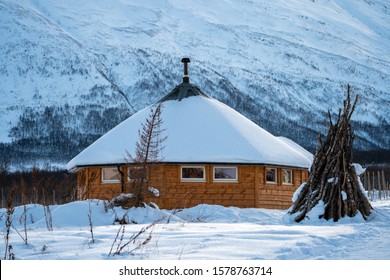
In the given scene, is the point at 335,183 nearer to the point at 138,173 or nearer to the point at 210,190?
the point at 138,173

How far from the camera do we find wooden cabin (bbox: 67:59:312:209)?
22.0m

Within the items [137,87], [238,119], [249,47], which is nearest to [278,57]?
[249,47]

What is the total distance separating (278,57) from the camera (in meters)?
186

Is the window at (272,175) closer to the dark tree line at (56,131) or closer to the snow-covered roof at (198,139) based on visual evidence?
the snow-covered roof at (198,139)

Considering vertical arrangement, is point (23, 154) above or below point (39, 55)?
below

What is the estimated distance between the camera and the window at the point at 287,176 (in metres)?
24.0

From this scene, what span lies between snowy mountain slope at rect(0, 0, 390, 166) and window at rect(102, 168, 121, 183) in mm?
92545

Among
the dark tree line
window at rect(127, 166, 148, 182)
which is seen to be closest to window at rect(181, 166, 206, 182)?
window at rect(127, 166, 148, 182)

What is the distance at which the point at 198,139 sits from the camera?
23250 mm

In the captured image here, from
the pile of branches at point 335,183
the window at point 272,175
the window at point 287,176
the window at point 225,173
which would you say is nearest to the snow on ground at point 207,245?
the pile of branches at point 335,183

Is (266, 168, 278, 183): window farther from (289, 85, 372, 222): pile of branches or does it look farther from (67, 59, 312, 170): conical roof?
(289, 85, 372, 222): pile of branches

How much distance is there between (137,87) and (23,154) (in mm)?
38516
